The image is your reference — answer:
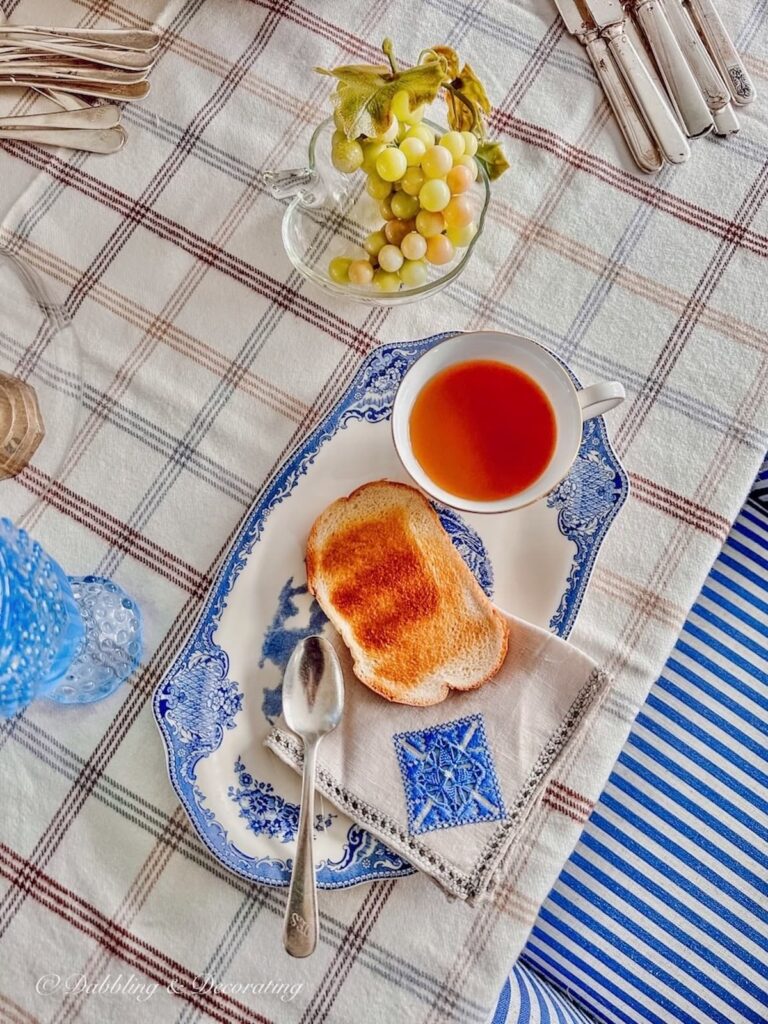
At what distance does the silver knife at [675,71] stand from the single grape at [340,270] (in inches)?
17.3

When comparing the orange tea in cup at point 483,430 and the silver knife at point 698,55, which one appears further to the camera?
the silver knife at point 698,55

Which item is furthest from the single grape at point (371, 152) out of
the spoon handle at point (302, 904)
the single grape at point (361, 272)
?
the spoon handle at point (302, 904)

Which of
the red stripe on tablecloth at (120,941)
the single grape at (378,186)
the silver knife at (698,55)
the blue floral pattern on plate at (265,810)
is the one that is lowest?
the red stripe on tablecloth at (120,941)

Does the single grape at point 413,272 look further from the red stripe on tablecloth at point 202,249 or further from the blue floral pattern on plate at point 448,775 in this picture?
the blue floral pattern on plate at point 448,775

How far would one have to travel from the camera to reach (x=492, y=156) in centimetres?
105

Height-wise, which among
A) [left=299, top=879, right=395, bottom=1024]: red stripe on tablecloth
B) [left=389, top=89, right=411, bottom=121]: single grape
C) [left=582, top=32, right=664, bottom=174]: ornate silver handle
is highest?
[left=582, top=32, right=664, bottom=174]: ornate silver handle

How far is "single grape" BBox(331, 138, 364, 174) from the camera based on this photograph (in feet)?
3.15

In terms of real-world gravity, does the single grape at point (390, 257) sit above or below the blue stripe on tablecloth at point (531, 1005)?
above

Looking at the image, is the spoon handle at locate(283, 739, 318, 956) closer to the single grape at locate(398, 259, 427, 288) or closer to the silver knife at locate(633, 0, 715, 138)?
the single grape at locate(398, 259, 427, 288)

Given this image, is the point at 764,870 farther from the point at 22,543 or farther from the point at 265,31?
the point at 265,31

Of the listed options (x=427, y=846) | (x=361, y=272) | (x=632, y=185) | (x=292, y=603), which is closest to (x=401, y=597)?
(x=292, y=603)

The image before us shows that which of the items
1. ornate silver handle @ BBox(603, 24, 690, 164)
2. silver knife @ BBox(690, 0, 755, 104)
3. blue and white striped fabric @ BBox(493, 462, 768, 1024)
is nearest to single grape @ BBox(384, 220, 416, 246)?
ornate silver handle @ BBox(603, 24, 690, 164)

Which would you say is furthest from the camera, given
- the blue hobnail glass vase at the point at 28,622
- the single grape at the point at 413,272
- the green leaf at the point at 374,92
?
the single grape at the point at 413,272

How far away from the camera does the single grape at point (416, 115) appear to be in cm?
96
